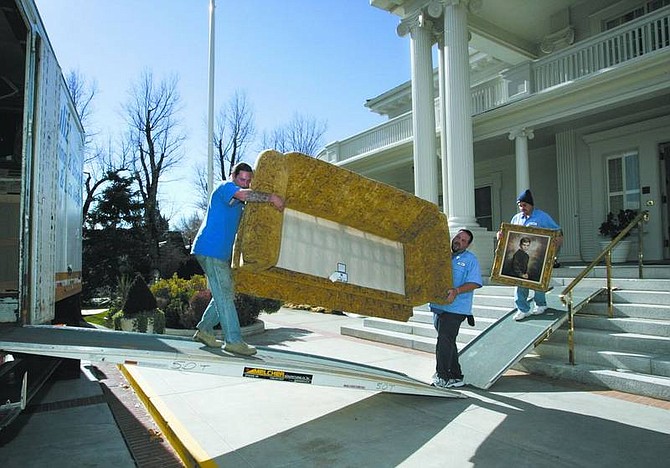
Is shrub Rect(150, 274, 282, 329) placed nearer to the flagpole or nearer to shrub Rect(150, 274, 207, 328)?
shrub Rect(150, 274, 207, 328)

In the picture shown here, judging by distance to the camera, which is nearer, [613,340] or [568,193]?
[613,340]

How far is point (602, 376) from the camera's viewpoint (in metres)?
5.53

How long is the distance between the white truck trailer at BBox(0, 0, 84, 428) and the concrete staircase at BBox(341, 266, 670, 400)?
5.59 m

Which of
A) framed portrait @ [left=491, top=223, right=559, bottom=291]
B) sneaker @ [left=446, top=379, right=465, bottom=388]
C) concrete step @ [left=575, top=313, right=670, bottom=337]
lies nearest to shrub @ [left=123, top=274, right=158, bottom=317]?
sneaker @ [left=446, top=379, right=465, bottom=388]

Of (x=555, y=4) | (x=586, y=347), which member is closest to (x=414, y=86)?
(x=555, y=4)

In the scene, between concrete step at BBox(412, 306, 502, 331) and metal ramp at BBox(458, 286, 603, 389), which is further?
concrete step at BBox(412, 306, 502, 331)

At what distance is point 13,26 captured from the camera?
4.51m

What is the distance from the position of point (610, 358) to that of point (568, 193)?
26.4 feet

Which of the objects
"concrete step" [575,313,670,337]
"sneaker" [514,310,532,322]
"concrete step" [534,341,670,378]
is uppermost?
"sneaker" [514,310,532,322]

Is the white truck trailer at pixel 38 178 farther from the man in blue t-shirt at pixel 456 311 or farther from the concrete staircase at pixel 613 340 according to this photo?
the concrete staircase at pixel 613 340

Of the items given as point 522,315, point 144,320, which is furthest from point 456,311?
point 144,320

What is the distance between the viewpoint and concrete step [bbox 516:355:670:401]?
505 cm

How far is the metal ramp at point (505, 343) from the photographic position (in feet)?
18.7

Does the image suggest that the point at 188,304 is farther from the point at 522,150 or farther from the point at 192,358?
the point at 522,150
